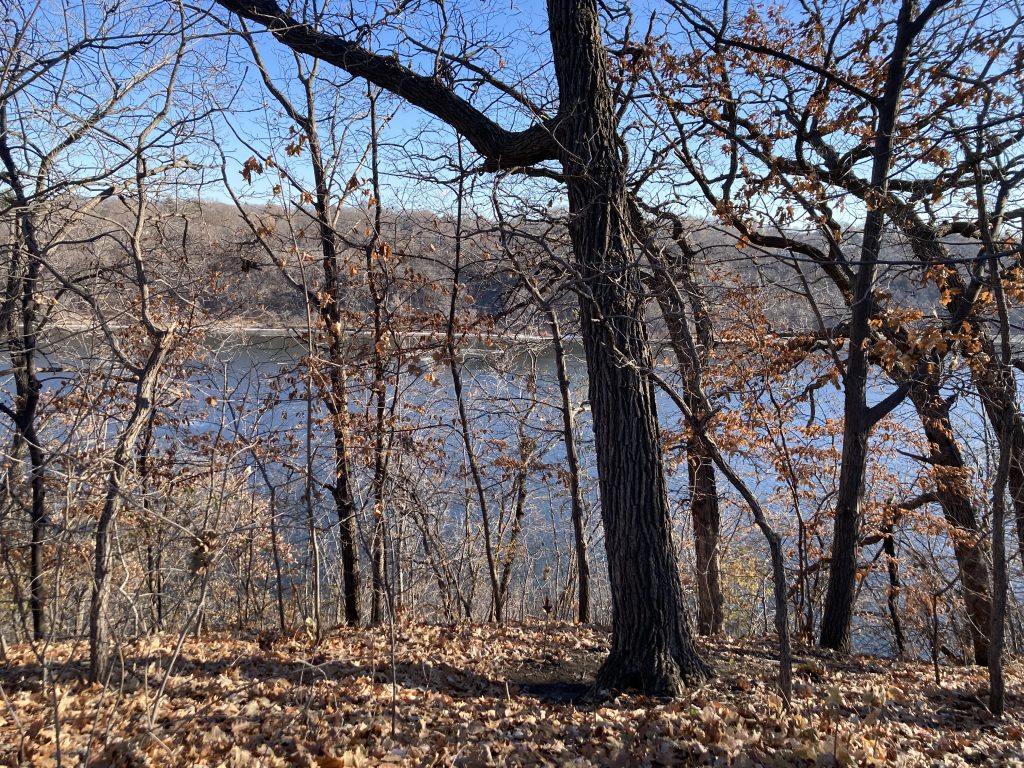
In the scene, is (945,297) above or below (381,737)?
above

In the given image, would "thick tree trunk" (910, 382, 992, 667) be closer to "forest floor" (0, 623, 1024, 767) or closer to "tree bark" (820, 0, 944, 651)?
"tree bark" (820, 0, 944, 651)

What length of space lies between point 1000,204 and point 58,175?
8.66 meters

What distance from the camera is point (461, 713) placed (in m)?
4.52

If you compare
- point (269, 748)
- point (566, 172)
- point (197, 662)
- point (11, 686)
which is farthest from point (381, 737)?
point (566, 172)

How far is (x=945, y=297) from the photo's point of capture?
6.26 metres

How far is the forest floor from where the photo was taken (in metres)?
3.62

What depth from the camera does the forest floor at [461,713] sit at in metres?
3.62

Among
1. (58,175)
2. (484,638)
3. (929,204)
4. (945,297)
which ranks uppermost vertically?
(58,175)

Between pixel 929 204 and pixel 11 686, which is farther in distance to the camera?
pixel 929 204

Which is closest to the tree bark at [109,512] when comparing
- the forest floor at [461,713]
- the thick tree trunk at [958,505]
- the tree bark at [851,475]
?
the forest floor at [461,713]

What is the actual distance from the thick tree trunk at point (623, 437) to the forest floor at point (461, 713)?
297mm

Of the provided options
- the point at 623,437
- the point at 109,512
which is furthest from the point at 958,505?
the point at 109,512

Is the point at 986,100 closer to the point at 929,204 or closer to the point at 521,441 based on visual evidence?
the point at 929,204

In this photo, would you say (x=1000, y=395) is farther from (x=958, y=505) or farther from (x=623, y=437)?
(x=958, y=505)
